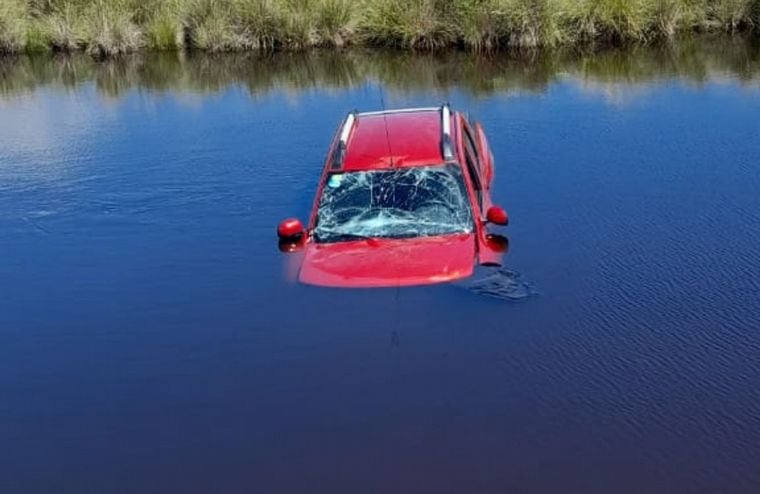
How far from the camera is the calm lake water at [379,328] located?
9.16 m

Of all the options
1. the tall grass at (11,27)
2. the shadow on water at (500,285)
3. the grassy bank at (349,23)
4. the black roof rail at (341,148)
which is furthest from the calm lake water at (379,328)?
the tall grass at (11,27)

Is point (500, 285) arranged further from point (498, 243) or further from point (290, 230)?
point (290, 230)

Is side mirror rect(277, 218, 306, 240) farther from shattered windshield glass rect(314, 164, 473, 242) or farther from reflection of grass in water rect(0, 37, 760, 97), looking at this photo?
reflection of grass in water rect(0, 37, 760, 97)

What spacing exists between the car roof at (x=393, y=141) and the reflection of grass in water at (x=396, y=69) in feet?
31.0

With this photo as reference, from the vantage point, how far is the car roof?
12.7 m

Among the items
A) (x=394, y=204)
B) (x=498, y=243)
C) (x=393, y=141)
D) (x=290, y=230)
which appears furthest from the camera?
(x=498, y=243)

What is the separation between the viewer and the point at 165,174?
58.9 ft

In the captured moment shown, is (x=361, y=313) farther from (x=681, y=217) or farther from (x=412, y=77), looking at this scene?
(x=412, y=77)

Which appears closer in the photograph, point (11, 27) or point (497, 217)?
point (497, 217)

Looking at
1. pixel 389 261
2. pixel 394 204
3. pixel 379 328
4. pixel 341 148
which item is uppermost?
pixel 341 148

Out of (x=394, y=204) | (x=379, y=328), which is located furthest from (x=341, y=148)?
(x=379, y=328)

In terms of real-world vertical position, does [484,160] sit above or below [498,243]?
above

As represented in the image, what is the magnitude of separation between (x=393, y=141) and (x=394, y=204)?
0.93 meters

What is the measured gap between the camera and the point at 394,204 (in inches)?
490
